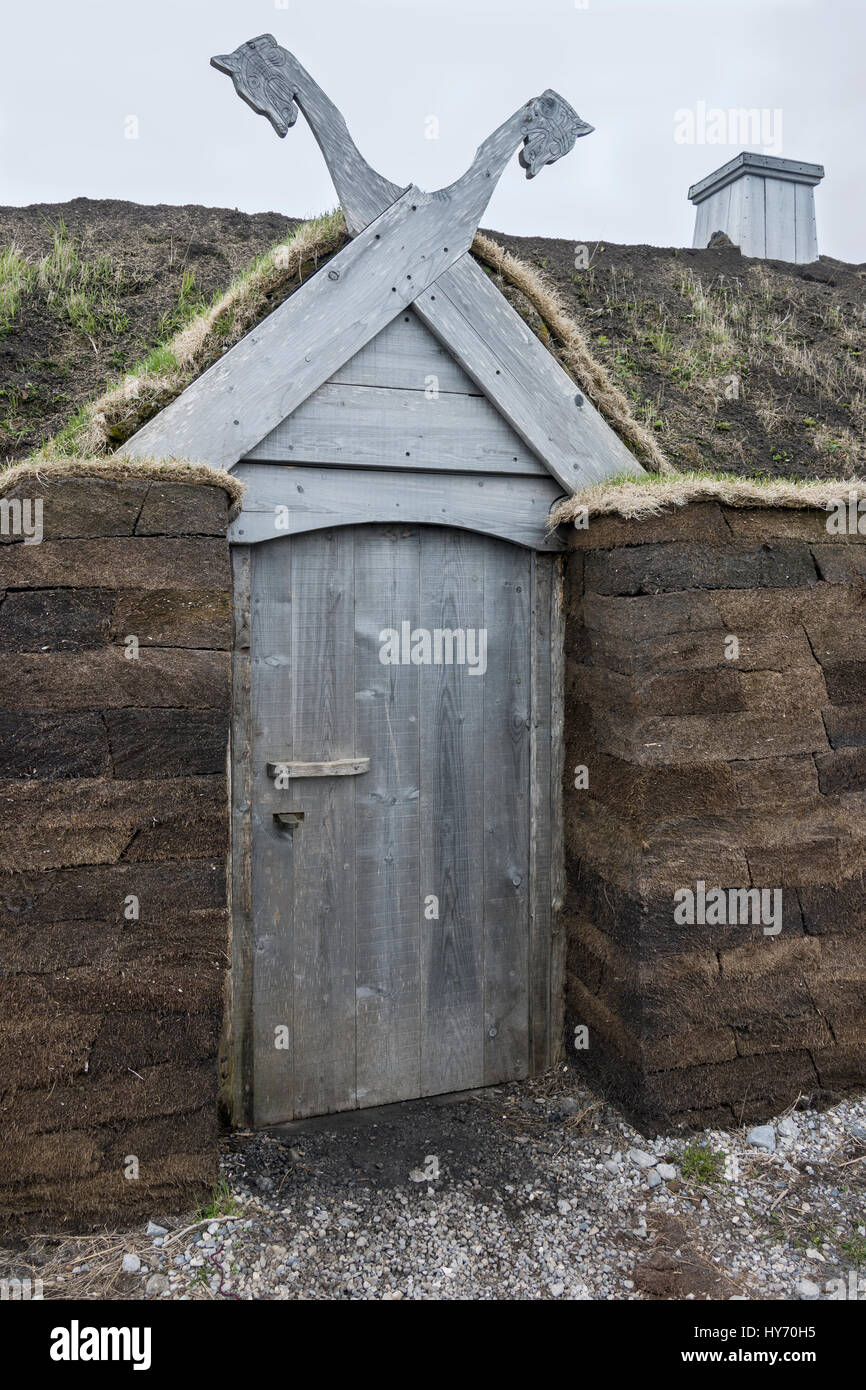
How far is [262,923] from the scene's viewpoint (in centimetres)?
366

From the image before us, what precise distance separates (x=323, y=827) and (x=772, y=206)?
24.4ft

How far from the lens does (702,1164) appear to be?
3498 millimetres

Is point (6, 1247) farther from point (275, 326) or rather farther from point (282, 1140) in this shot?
point (275, 326)

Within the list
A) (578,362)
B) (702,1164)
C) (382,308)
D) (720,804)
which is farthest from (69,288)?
(702,1164)

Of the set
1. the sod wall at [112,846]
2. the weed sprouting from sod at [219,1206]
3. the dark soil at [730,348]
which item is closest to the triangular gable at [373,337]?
the sod wall at [112,846]

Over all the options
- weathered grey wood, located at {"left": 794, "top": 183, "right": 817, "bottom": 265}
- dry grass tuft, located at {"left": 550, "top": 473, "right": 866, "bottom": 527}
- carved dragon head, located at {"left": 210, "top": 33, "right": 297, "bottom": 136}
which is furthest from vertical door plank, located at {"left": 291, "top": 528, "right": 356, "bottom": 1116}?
weathered grey wood, located at {"left": 794, "top": 183, "right": 817, "bottom": 265}

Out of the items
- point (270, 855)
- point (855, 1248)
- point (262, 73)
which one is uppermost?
point (262, 73)

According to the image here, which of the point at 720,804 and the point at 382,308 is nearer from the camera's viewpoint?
the point at 382,308

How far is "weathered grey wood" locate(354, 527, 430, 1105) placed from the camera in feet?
12.4

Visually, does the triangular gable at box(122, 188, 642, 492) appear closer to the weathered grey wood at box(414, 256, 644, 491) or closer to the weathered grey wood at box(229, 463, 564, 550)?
the weathered grey wood at box(414, 256, 644, 491)

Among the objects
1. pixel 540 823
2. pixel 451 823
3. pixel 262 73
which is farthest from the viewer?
pixel 540 823

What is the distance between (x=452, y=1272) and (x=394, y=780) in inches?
72.0

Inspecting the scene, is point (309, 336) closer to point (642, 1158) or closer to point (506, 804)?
point (506, 804)

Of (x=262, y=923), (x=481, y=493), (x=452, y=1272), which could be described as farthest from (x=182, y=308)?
(x=452, y=1272)
